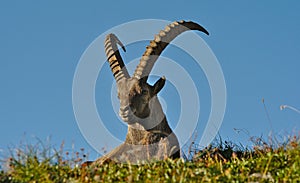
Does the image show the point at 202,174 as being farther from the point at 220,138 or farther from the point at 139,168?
the point at 220,138

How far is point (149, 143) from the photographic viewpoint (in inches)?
510

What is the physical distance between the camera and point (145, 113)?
13023mm

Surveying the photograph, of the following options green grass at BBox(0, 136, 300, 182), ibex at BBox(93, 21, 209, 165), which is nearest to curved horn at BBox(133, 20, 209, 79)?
ibex at BBox(93, 21, 209, 165)

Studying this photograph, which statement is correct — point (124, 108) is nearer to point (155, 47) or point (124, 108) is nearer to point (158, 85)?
point (158, 85)

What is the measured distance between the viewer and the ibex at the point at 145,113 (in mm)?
12734

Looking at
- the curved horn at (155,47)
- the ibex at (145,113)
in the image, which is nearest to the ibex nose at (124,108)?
the ibex at (145,113)

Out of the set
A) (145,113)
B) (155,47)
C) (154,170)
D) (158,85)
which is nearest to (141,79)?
(158,85)

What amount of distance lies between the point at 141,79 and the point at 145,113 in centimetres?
91

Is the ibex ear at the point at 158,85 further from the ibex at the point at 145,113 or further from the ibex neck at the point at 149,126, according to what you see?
the ibex neck at the point at 149,126

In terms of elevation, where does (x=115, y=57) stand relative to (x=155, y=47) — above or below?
above

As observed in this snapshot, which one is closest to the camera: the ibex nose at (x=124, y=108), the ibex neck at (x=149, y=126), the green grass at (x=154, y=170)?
the green grass at (x=154, y=170)

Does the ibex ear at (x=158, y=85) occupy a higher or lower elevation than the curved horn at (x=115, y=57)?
lower

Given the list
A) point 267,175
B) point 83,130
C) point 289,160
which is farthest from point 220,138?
point 267,175

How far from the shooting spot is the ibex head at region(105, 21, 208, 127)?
1291 centimetres
